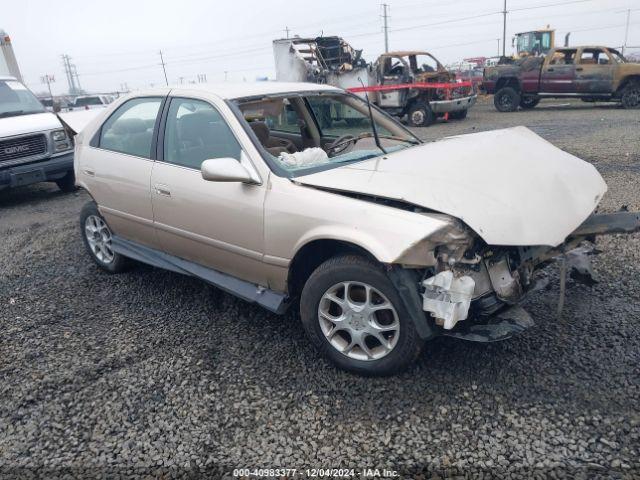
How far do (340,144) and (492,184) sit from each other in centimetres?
145

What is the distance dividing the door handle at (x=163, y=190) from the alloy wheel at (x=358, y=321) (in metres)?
1.44

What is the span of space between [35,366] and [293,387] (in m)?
1.69

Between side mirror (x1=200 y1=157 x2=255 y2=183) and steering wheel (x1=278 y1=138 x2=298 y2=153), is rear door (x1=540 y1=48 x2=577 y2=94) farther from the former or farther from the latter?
side mirror (x1=200 y1=157 x2=255 y2=183)

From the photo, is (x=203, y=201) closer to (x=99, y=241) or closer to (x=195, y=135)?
(x=195, y=135)

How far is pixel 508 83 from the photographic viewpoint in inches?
664

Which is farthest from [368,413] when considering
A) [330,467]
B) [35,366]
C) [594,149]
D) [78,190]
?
[594,149]

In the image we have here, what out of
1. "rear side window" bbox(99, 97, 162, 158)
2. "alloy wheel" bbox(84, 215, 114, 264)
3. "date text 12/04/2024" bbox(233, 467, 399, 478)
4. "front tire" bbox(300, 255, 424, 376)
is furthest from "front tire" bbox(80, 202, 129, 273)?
"date text 12/04/2024" bbox(233, 467, 399, 478)

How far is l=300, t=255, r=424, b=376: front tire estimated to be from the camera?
2.55 m

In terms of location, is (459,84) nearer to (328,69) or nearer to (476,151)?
(328,69)

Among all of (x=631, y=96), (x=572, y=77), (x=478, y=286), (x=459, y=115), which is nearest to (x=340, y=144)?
(x=478, y=286)

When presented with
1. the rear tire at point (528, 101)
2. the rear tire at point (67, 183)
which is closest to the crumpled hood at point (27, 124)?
the rear tire at point (67, 183)

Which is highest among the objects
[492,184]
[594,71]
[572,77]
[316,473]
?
[492,184]

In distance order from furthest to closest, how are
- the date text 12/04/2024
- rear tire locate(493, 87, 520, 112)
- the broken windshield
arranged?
rear tire locate(493, 87, 520, 112), the broken windshield, the date text 12/04/2024

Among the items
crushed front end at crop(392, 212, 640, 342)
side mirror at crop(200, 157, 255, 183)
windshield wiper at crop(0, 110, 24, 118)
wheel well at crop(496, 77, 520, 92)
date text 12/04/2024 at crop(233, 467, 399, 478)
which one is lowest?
date text 12/04/2024 at crop(233, 467, 399, 478)
